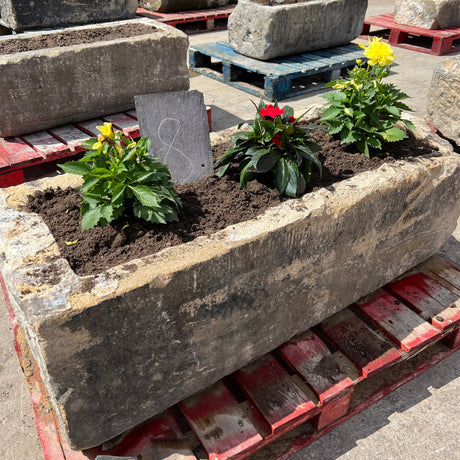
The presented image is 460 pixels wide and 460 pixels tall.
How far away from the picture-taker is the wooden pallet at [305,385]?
1.76 metres

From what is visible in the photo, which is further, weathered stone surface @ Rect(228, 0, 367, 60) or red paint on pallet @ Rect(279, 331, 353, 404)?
weathered stone surface @ Rect(228, 0, 367, 60)

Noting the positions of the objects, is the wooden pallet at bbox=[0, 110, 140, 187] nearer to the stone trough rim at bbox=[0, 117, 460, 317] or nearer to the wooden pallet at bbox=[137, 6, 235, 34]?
the stone trough rim at bbox=[0, 117, 460, 317]

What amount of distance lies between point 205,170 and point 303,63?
360 centimetres

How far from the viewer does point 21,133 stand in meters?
3.62

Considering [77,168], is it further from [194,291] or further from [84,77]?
[84,77]

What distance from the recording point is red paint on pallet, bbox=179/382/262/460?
1730 mm

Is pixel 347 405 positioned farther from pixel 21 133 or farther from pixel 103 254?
pixel 21 133

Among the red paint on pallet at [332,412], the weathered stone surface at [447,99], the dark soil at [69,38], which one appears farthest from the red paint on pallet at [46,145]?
the weathered stone surface at [447,99]

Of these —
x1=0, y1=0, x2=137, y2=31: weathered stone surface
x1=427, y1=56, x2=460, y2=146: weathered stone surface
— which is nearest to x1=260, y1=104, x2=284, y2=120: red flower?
x1=427, y1=56, x2=460, y2=146: weathered stone surface

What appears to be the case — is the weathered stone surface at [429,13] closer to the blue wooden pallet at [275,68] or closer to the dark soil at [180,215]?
the blue wooden pallet at [275,68]

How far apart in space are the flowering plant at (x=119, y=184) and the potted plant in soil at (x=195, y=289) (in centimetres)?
4

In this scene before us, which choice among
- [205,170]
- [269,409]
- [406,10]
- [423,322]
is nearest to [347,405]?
[269,409]

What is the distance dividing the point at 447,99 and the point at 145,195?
3.13 metres

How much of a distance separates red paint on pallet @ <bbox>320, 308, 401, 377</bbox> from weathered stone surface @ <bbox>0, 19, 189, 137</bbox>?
2.68m
